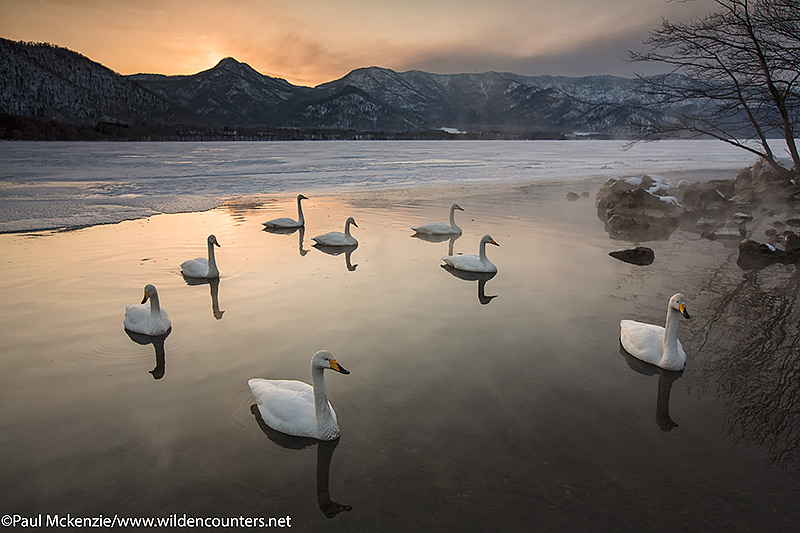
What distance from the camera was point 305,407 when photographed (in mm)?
4492

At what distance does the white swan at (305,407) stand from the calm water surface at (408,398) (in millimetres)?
115

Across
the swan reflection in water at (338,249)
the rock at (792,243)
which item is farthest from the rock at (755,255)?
the swan reflection in water at (338,249)

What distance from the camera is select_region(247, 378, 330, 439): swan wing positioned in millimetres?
4391

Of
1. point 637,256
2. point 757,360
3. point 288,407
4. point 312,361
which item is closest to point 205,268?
point 288,407

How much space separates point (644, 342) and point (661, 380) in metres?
0.49

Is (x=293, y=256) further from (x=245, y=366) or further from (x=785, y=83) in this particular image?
(x=785, y=83)

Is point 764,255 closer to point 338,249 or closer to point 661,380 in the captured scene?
point 661,380

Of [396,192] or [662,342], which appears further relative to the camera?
[396,192]

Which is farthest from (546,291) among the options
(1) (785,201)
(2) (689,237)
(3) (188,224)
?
(1) (785,201)

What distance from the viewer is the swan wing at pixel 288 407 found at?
4.39m

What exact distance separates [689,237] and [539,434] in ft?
37.3

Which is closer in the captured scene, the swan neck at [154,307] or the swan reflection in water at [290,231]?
the swan neck at [154,307]

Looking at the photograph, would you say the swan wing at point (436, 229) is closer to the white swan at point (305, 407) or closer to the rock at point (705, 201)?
the white swan at point (305, 407)

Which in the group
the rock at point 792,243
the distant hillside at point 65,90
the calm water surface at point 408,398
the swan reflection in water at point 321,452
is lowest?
the swan reflection in water at point 321,452
